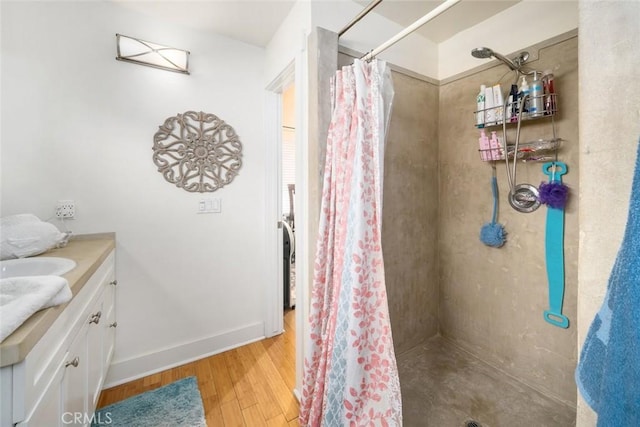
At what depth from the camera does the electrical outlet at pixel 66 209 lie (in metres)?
1.52

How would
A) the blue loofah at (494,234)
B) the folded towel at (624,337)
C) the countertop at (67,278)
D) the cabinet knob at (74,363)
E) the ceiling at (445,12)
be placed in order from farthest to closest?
the blue loofah at (494,234) → the ceiling at (445,12) → the cabinet knob at (74,363) → the countertop at (67,278) → the folded towel at (624,337)

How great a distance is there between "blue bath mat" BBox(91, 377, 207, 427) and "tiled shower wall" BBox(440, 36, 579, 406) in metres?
1.91

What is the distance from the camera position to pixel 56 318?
0.77 meters

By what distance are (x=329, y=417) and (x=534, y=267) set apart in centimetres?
152

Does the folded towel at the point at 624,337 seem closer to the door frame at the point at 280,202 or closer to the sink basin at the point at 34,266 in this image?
the door frame at the point at 280,202

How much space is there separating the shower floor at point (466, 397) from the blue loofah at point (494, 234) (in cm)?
88

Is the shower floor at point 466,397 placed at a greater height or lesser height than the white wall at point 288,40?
lesser

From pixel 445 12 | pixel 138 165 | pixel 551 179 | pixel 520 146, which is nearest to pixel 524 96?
pixel 520 146

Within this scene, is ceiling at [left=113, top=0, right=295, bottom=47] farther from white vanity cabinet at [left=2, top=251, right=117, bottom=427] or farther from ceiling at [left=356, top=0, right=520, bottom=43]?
white vanity cabinet at [left=2, top=251, right=117, bottom=427]

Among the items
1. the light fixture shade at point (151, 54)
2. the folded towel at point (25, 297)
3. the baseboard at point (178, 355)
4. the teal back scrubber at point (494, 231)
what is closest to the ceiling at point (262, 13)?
the light fixture shade at point (151, 54)

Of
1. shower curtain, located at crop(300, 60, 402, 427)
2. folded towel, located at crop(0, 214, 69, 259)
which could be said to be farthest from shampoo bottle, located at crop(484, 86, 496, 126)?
folded towel, located at crop(0, 214, 69, 259)

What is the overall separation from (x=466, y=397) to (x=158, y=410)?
185cm

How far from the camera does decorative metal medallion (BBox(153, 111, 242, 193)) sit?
1804mm

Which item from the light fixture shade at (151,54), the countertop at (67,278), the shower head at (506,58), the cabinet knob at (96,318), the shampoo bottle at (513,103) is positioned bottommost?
the cabinet knob at (96,318)
